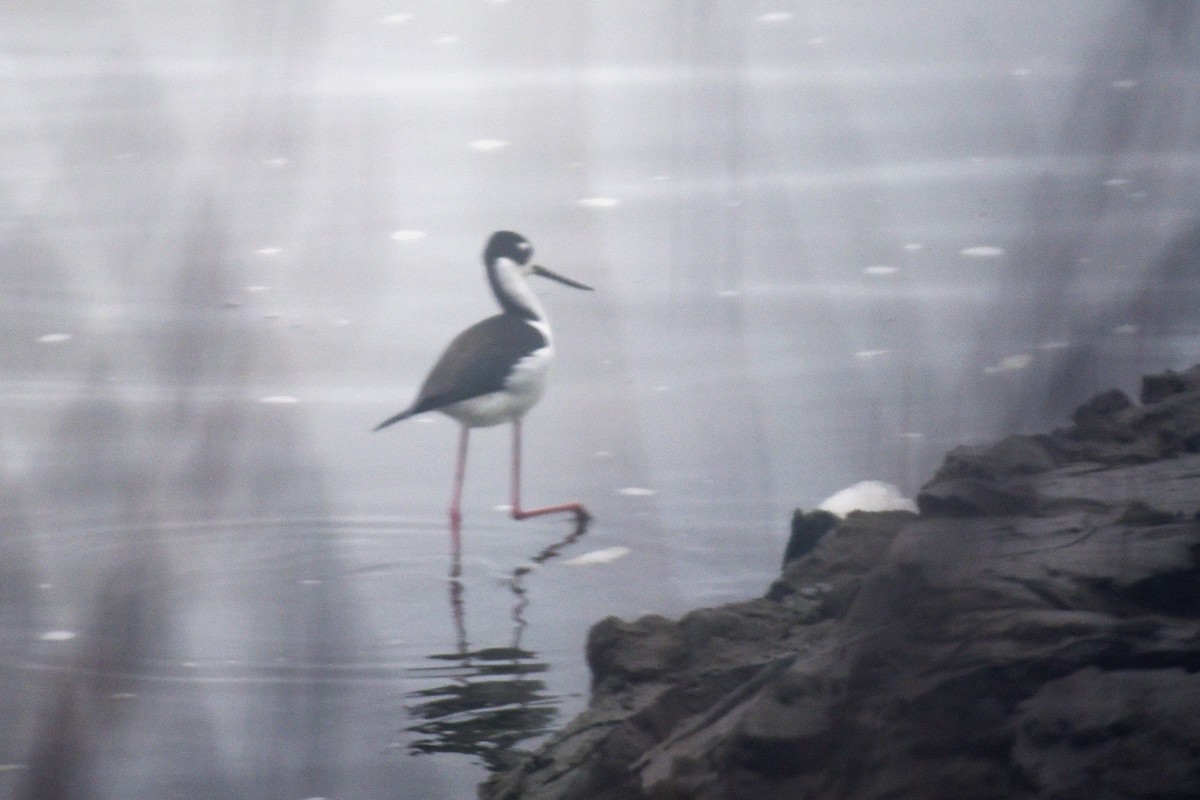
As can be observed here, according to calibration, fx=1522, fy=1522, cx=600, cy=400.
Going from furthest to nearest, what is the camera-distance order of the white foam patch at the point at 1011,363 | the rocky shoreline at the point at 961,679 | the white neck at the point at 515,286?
the white neck at the point at 515,286, the white foam patch at the point at 1011,363, the rocky shoreline at the point at 961,679

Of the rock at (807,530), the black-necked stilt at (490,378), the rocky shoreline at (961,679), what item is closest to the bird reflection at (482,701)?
the rocky shoreline at (961,679)

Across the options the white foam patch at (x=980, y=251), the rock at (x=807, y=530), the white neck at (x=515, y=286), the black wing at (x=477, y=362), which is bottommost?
the rock at (x=807, y=530)

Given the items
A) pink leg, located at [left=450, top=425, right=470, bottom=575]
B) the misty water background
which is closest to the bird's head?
the misty water background

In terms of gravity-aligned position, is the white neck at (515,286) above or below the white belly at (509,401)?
above

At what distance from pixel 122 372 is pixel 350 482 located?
2164 millimetres

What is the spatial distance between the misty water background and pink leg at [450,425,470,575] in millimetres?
45

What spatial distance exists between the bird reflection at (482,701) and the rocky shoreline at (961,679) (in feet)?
0.64

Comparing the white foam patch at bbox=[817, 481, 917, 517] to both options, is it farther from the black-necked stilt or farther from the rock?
the black-necked stilt

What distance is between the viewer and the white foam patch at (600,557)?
3.23 m

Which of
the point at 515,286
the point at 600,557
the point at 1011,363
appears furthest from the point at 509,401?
the point at 1011,363

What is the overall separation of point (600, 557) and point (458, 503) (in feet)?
1.86

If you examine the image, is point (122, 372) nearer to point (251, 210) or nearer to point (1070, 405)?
point (251, 210)

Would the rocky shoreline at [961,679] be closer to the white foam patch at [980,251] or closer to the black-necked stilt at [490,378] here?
the black-necked stilt at [490,378]

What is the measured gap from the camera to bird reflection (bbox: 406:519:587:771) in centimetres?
221
